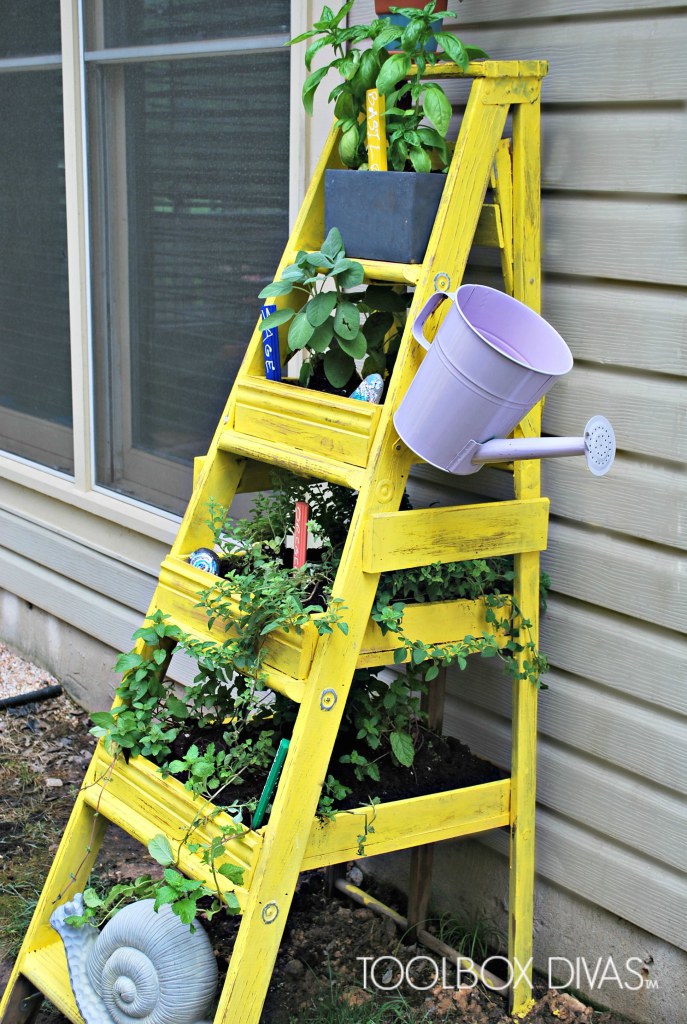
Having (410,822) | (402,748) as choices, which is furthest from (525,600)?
(410,822)

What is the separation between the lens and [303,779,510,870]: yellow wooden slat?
2027 mm

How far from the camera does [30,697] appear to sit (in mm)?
4027

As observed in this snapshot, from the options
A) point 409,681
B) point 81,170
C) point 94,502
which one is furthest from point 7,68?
point 409,681

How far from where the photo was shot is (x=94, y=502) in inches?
151

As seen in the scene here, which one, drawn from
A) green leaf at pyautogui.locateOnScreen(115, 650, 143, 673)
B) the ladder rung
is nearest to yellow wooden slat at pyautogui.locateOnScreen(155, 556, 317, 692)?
green leaf at pyautogui.locateOnScreen(115, 650, 143, 673)

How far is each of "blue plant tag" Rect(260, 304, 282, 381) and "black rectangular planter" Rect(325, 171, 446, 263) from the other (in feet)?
0.73

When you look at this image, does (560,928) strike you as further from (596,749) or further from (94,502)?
(94,502)

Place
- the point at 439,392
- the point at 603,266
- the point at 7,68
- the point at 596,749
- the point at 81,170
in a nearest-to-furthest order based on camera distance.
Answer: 1. the point at 439,392
2. the point at 603,266
3. the point at 596,749
4. the point at 81,170
5. the point at 7,68

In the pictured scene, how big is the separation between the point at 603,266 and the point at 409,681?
952 mm

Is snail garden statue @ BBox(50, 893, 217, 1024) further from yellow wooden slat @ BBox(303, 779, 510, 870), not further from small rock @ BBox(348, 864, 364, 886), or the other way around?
small rock @ BBox(348, 864, 364, 886)

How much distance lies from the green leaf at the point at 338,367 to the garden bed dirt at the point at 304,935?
1.37m

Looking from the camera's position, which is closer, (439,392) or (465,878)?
(439,392)

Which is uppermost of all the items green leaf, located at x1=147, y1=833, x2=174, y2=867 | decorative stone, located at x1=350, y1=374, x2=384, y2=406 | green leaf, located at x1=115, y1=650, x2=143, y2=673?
decorative stone, located at x1=350, y1=374, x2=384, y2=406

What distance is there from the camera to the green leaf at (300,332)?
2.00 metres
